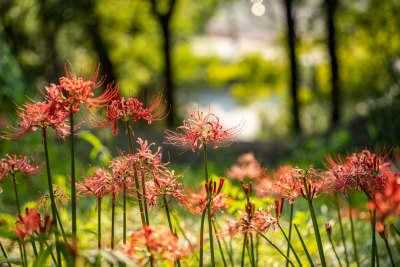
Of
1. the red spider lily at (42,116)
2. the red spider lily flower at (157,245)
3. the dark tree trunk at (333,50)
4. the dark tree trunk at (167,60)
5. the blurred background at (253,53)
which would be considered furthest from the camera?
the dark tree trunk at (167,60)

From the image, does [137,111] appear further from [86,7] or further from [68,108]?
[86,7]

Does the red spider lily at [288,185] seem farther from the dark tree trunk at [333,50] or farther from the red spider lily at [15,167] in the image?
the dark tree trunk at [333,50]

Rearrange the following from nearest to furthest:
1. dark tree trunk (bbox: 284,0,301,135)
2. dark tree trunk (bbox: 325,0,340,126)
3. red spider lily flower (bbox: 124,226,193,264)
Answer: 1. red spider lily flower (bbox: 124,226,193,264)
2. dark tree trunk (bbox: 325,0,340,126)
3. dark tree trunk (bbox: 284,0,301,135)

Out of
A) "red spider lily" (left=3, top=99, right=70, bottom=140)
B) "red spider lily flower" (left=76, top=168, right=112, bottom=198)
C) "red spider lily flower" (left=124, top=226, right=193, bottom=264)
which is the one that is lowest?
"red spider lily flower" (left=124, top=226, right=193, bottom=264)

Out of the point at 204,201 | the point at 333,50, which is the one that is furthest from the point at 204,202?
the point at 333,50

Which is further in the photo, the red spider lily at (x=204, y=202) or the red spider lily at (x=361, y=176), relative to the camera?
the red spider lily at (x=204, y=202)

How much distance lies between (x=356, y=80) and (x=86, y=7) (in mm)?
8383

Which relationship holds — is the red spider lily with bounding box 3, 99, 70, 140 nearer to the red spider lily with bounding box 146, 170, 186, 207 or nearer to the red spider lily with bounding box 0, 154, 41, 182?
the red spider lily with bounding box 0, 154, 41, 182

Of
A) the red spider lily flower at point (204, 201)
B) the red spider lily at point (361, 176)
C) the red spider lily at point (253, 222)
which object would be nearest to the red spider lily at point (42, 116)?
the red spider lily flower at point (204, 201)

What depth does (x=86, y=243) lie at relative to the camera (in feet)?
7.76

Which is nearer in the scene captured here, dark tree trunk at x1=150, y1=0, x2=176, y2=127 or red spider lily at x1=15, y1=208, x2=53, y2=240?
red spider lily at x1=15, y1=208, x2=53, y2=240

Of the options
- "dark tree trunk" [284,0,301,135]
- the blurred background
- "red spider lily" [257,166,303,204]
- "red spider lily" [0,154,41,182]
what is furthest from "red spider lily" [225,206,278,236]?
"dark tree trunk" [284,0,301,135]

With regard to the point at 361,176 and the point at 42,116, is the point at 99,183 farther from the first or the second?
the point at 361,176

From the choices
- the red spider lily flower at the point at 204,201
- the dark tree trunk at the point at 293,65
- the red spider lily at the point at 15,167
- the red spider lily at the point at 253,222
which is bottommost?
the red spider lily at the point at 253,222
